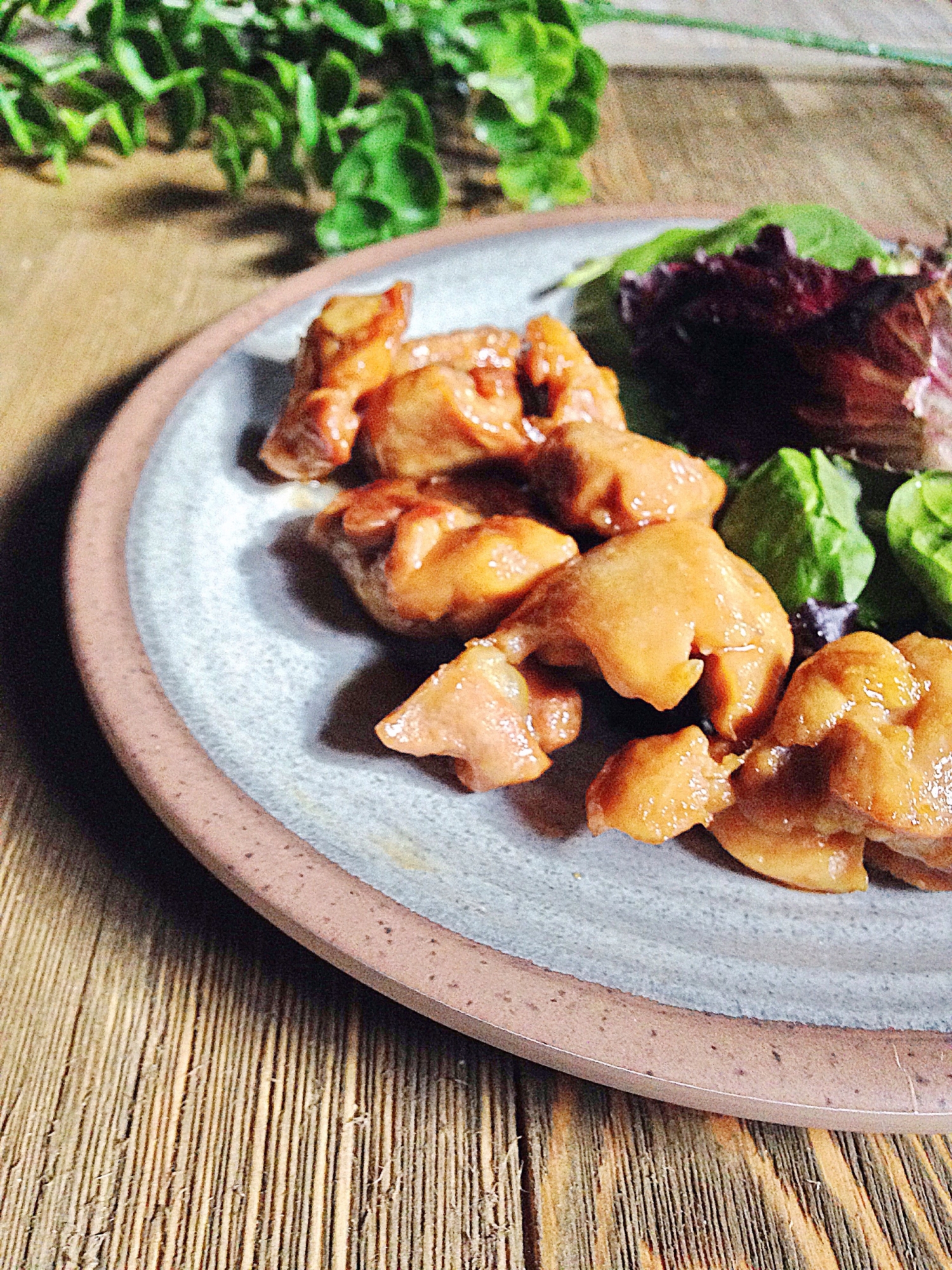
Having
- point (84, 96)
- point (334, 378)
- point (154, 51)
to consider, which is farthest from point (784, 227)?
point (84, 96)

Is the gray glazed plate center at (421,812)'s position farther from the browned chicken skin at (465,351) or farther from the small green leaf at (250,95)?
the small green leaf at (250,95)

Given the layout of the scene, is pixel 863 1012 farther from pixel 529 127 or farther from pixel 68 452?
pixel 529 127

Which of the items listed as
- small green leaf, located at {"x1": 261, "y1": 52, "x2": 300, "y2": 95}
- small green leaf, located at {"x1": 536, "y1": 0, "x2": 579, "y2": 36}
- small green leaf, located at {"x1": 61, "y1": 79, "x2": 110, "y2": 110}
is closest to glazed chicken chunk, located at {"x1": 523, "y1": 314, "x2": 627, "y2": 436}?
small green leaf, located at {"x1": 261, "y1": 52, "x2": 300, "y2": 95}

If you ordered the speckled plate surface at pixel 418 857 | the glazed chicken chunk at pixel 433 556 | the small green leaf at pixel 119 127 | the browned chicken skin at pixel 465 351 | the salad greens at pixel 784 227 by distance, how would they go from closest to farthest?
the speckled plate surface at pixel 418 857
the glazed chicken chunk at pixel 433 556
the browned chicken skin at pixel 465 351
the salad greens at pixel 784 227
the small green leaf at pixel 119 127

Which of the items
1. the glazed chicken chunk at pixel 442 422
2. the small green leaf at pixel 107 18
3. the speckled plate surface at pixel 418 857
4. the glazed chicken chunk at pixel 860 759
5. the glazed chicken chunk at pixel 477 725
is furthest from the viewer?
the small green leaf at pixel 107 18

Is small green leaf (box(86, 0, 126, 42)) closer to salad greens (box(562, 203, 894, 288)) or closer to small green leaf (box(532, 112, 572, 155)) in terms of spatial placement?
small green leaf (box(532, 112, 572, 155))

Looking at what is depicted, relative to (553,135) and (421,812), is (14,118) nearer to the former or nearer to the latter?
(553,135)

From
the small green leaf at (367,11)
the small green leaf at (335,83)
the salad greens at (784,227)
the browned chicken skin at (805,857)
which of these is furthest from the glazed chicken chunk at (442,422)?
the small green leaf at (367,11)
